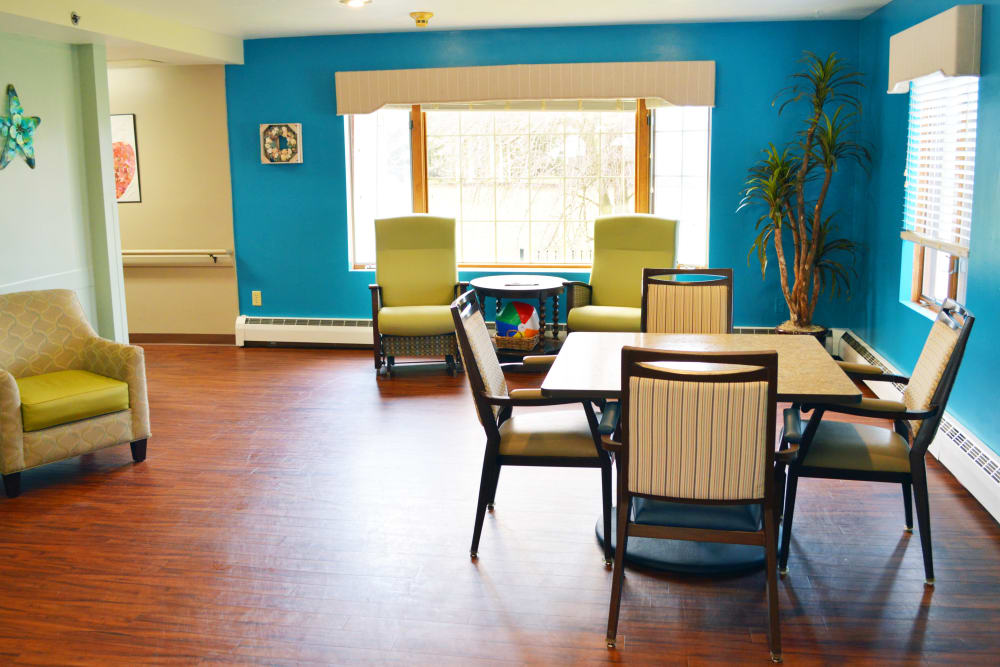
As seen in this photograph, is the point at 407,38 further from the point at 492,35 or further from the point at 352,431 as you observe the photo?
the point at 352,431

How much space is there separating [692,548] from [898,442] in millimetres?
821

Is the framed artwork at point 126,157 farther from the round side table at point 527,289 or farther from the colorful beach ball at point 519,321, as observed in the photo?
the colorful beach ball at point 519,321

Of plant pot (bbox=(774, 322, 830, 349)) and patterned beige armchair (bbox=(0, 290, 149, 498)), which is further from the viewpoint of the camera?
plant pot (bbox=(774, 322, 830, 349))

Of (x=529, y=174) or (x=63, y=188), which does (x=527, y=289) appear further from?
(x=63, y=188)

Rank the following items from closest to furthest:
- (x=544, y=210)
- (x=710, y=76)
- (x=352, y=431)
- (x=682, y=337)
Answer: (x=682, y=337) → (x=352, y=431) → (x=710, y=76) → (x=544, y=210)

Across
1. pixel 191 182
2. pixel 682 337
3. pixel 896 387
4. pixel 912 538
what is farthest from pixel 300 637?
pixel 191 182

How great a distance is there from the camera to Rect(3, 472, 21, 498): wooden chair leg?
4148mm

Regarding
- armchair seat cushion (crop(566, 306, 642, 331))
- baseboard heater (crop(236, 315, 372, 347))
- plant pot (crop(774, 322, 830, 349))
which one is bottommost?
A: baseboard heater (crop(236, 315, 372, 347))

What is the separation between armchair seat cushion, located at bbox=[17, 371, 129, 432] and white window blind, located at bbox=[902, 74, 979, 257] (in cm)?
406

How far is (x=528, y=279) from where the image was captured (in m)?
6.50

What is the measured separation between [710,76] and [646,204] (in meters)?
1.00

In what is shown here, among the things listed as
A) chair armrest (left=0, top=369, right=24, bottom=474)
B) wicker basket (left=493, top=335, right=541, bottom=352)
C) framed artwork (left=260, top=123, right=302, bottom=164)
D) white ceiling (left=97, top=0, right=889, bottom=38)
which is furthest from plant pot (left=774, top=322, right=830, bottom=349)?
chair armrest (left=0, top=369, right=24, bottom=474)

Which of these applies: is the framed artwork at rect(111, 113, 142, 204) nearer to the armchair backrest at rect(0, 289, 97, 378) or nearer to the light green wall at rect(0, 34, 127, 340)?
the light green wall at rect(0, 34, 127, 340)

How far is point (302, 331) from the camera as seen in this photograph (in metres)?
7.38
